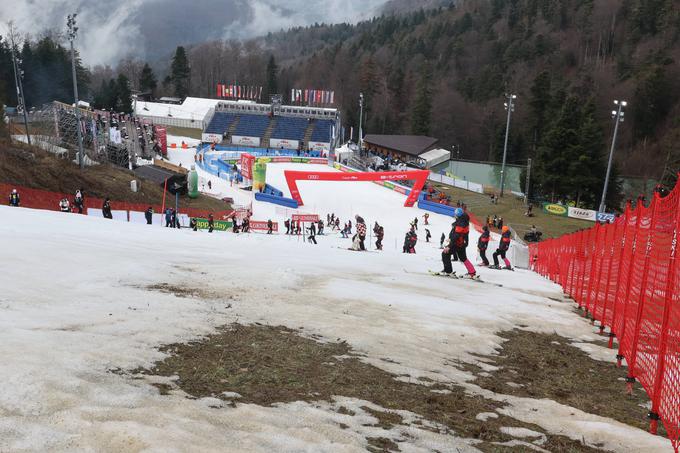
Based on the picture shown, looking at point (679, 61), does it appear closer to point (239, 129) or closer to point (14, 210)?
point (239, 129)

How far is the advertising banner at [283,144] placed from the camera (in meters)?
82.9

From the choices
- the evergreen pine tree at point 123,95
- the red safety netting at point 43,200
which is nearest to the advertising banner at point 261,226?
the red safety netting at point 43,200

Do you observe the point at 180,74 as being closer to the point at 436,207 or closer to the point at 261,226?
the point at 436,207

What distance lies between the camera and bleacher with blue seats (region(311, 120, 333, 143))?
8344cm

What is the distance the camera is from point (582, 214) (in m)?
50.9

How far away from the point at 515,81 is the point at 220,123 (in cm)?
5799

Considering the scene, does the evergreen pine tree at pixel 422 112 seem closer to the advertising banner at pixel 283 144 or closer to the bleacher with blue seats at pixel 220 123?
the advertising banner at pixel 283 144

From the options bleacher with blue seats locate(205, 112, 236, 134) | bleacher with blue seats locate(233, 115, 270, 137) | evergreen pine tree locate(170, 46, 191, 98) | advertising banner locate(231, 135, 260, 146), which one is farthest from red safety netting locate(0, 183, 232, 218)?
evergreen pine tree locate(170, 46, 191, 98)

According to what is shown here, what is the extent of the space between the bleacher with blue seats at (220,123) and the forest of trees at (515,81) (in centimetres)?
3083

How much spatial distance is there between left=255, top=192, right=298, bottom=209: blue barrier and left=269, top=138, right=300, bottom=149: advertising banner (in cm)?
3746

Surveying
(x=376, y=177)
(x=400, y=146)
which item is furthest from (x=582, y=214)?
(x=400, y=146)

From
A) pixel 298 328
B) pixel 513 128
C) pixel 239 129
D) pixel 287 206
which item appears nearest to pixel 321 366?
pixel 298 328

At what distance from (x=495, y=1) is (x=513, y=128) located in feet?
218

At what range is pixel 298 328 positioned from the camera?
7.59 m
